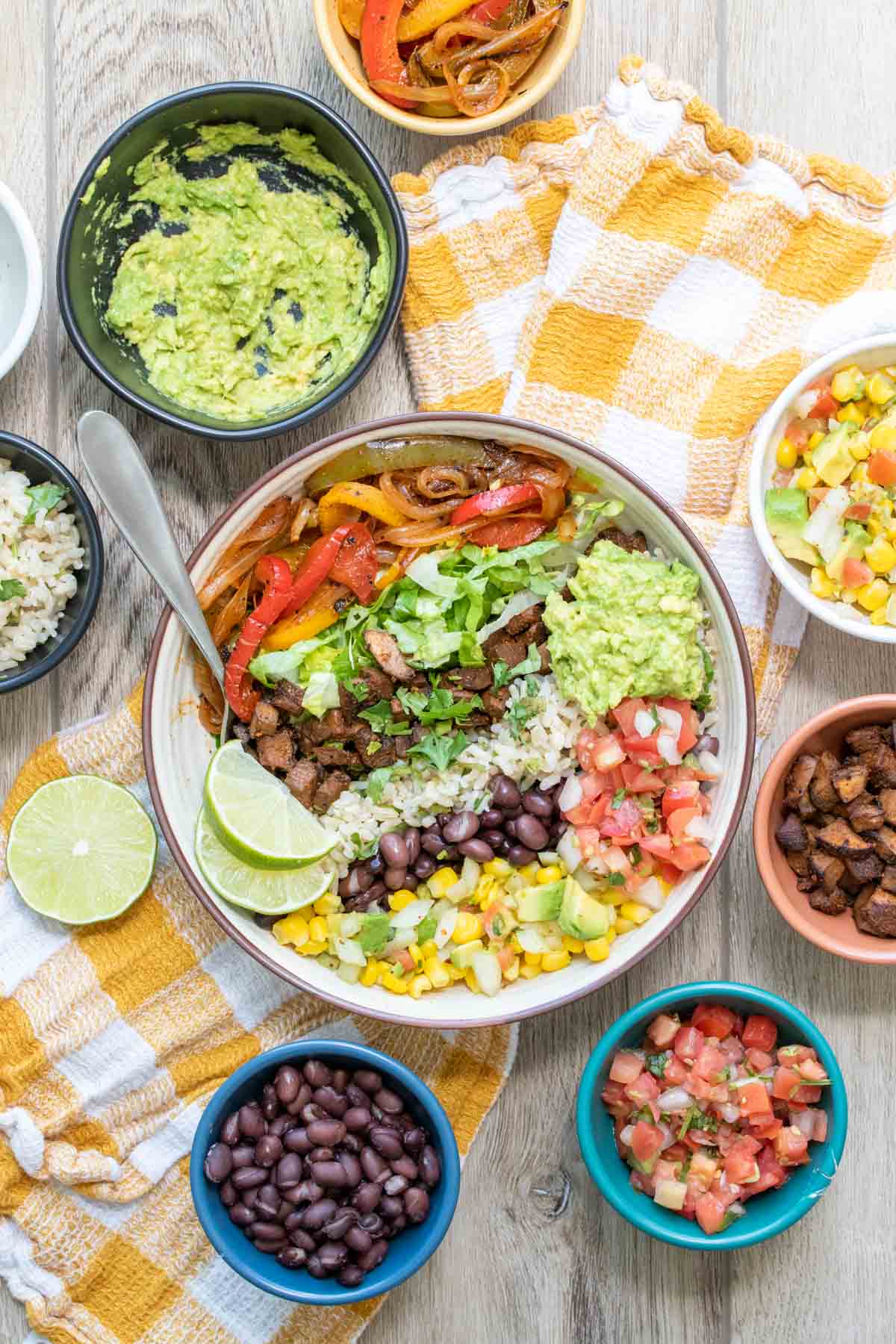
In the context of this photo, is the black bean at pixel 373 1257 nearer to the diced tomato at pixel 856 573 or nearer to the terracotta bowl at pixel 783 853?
the terracotta bowl at pixel 783 853

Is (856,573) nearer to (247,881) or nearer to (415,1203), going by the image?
(247,881)

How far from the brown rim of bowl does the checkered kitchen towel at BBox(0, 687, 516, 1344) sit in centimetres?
32

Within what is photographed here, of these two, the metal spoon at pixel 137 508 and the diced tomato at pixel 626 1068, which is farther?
the diced tomato at pixel 626 1068

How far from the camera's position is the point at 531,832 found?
2873mm

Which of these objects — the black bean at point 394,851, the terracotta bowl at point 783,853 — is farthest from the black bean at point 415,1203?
the terracotta bowl at point 783,853

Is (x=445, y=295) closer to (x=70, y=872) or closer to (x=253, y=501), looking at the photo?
(x=253, y=501)

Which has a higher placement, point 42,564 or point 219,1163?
point 42,564

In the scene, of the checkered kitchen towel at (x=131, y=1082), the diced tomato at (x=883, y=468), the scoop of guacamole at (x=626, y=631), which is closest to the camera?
the scoop of guacamole at (x=626, y=631)

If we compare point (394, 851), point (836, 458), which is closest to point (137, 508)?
point (394, 851)

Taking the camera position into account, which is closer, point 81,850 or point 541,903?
point 541,903

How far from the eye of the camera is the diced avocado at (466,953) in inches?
113

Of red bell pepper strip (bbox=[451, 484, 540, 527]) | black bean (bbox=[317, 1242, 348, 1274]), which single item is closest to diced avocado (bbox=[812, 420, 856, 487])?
red bell pepper strip (bbox=[451, 484, 540, 527])

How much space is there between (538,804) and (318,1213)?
3.49 feet

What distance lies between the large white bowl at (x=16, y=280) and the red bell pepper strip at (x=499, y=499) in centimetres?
111
